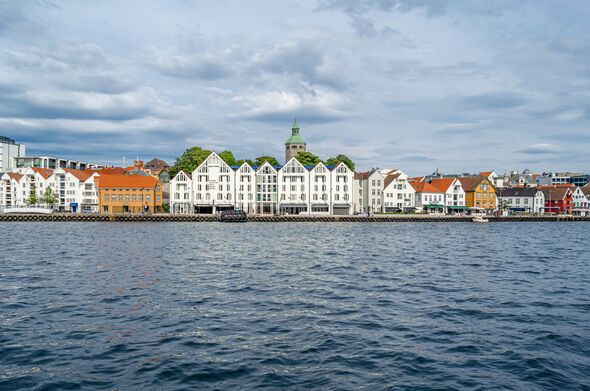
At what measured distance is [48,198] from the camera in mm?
118125

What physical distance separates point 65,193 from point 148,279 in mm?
108448

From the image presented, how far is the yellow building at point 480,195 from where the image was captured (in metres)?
130

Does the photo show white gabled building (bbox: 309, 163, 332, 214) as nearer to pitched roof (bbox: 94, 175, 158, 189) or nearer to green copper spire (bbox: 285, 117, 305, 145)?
pitched roof (bbox: 94, 175, 158, 189)

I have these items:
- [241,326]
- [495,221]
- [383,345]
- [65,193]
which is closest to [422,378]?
[383,345]

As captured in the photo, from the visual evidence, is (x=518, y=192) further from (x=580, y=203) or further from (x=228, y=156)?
(x=228, y=156)

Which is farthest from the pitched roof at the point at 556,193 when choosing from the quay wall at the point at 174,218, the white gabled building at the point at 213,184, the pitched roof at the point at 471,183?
the white gabled building at the point at 213,184

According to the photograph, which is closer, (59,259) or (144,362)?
(144,362)

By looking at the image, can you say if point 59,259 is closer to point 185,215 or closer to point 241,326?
point 241,326

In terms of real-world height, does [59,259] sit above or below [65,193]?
below

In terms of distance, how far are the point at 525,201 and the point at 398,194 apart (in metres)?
46.3

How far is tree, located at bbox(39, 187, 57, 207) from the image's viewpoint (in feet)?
388

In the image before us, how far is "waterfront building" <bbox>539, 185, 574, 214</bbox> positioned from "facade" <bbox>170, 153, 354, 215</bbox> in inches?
2713

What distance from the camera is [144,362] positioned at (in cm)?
1448

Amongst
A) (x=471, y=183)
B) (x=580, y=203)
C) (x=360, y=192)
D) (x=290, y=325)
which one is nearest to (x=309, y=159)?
(x=360, y=192)
